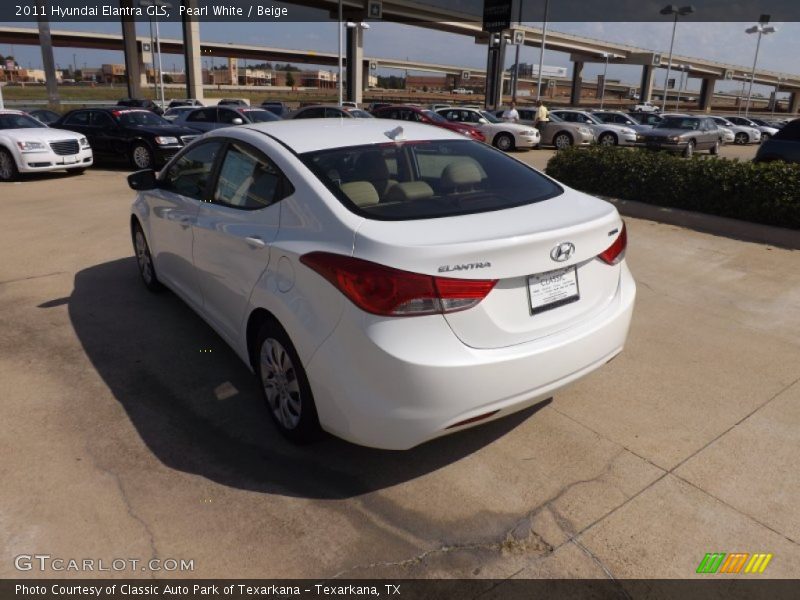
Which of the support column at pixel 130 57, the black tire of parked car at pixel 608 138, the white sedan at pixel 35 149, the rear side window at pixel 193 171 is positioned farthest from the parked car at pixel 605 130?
the support column at pixel 130 57

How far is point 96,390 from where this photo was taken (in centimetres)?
406

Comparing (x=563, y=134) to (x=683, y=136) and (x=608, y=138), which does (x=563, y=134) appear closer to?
(x=608, y=138)

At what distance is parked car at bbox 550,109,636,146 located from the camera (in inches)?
908

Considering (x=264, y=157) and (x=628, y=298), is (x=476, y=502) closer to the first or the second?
(x=628, y=298)

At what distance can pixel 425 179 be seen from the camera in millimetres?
3596

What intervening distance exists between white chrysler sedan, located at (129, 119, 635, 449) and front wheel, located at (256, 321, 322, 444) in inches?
0.4

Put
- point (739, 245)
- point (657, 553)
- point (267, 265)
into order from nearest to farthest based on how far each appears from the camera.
Result: 1. point (657, 553)
2. point (267, 265)
3. point (739, 245)

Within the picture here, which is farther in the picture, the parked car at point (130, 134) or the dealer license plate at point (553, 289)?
the parked car at point (130, 134)

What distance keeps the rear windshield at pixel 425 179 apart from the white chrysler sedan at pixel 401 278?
12mm

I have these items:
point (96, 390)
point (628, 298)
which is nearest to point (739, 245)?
point (628, 298)

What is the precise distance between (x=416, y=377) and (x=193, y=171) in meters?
2.71

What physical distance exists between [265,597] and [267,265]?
157 centimetres

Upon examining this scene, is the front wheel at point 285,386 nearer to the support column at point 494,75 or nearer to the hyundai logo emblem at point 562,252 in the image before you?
the hyundai logo emblem at point 562,252

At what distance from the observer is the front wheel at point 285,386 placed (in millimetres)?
3127
